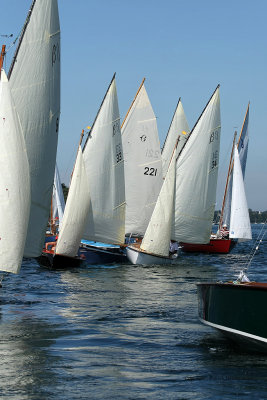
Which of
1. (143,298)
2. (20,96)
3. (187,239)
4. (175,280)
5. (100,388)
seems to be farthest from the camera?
(187,239)

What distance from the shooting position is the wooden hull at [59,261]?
41312mm

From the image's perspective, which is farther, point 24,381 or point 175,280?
point 175,280

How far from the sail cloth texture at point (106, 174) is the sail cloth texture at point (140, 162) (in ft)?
20.5

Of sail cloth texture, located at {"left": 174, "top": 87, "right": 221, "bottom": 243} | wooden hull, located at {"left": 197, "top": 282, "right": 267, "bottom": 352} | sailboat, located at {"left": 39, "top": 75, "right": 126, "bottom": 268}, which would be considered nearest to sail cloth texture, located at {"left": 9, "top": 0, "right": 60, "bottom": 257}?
wooden hull, located at {"left": 197, "top": 282, "right": 267, "bottom": 352}

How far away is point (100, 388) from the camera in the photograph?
1475cm

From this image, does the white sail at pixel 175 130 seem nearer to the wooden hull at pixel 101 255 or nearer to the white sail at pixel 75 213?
the wooden hull at pixel 101 255

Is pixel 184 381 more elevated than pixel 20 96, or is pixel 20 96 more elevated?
pixel 20 96

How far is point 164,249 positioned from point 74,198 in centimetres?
809

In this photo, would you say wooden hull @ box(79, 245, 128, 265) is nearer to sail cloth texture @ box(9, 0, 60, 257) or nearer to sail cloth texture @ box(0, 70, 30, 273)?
sail cloth texture @ box(9, 0, 60, 257)

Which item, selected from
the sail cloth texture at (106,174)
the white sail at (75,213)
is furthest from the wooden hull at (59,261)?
the sail cloth texture at (106,174)

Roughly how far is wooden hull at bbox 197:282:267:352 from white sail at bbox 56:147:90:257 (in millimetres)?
24085

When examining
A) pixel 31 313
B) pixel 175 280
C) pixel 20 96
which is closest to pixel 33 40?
pixel 20 96

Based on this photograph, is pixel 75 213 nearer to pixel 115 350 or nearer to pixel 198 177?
pixel 198 177

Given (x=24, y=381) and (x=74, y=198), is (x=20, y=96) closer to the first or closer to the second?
(x=24, y=381)
